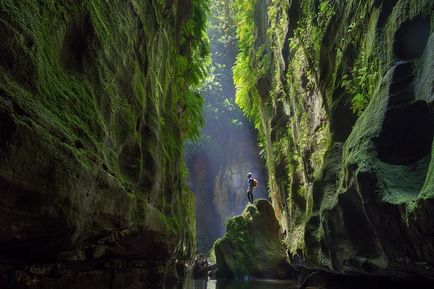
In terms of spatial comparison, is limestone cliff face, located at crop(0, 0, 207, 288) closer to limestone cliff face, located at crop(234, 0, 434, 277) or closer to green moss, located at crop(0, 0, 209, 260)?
green moss, located at crop(0, 0, 209, 260)

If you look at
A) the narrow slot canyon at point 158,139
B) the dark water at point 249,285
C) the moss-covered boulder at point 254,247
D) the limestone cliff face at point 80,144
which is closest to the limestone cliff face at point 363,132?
the narrow slot canyon at point 158,139

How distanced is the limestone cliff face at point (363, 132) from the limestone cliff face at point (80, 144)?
10.8 feet

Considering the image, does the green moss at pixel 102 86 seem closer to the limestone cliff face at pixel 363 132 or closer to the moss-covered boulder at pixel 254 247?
the limestone cliff face at pixel 363 132

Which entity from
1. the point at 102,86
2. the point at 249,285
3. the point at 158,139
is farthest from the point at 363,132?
the point at 249,285

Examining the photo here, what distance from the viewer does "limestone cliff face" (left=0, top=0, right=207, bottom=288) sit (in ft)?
10.7

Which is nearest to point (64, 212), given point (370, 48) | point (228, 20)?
point (370, 48)

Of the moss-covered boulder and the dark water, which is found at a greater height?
the moss-covered boulder

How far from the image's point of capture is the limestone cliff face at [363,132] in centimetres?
464

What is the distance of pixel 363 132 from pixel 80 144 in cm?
369

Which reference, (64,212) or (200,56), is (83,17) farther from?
(200,56)

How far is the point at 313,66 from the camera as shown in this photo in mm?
10102

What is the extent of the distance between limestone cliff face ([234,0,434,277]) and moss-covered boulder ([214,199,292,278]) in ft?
15.4

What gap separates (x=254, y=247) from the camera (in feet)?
57.7

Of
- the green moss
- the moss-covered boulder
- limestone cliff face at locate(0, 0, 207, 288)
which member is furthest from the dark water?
limestone cliff face at locate(0, 0, 207, 288)
